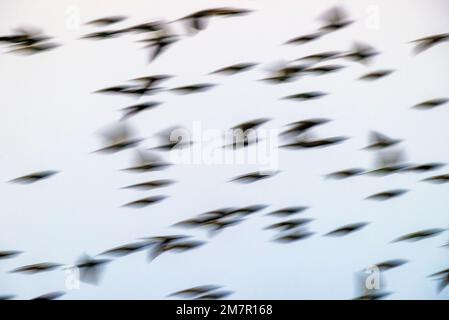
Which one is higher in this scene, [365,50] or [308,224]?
[365,50]

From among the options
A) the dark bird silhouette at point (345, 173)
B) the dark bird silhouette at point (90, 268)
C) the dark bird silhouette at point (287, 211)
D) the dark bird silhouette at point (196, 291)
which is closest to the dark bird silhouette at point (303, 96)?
the dark bird silhouette at point (345, 173)

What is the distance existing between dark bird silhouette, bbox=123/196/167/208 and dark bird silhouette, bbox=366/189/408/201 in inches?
30.5

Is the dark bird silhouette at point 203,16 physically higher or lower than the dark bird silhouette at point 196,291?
higher

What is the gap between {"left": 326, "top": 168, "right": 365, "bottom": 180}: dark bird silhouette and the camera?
1.96 m

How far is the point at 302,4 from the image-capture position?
1935 millimetres

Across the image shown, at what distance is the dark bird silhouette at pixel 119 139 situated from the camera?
1934mm

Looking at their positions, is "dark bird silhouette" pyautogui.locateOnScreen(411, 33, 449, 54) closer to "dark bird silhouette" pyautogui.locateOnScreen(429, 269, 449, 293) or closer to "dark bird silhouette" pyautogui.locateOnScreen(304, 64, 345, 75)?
"dark bird silhouette" pyautogui.locateOnScreen(304, 64, 345, 75)

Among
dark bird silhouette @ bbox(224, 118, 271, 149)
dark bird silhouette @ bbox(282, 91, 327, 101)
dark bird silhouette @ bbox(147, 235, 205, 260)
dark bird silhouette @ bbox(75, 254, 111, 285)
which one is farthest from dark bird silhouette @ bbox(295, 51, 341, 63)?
dark bird silhouette @ bbox(75, 254, 111, 285)

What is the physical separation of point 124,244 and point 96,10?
86cm

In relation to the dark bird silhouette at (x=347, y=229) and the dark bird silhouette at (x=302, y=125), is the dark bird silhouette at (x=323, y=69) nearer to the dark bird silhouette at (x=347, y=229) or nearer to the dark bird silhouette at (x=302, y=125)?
the dark bird silhouette at (x=302, y=125)

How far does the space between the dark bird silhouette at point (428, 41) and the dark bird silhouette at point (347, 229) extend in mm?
668

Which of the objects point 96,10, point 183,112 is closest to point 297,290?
point 183,112
